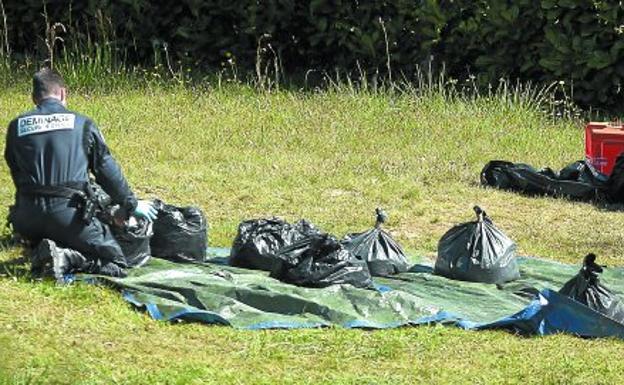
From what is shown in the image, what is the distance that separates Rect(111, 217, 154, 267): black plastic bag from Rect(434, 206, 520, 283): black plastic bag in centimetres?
194

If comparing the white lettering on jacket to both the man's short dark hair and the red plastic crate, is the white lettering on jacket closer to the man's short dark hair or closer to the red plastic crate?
the man's short dark hair

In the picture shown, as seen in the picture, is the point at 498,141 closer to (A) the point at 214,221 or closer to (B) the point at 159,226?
(A) the point at 214,221

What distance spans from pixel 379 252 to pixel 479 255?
0.65 m

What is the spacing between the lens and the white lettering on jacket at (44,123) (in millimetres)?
8406

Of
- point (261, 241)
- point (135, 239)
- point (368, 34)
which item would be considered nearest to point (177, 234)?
point (135, 239)

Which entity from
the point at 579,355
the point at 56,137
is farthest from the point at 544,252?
the point at 56,137

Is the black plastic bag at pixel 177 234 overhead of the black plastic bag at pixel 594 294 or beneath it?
overhead

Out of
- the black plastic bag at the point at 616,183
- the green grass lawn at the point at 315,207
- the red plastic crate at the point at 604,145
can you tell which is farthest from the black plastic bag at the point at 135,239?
the red plastic crate at the point at 604,145

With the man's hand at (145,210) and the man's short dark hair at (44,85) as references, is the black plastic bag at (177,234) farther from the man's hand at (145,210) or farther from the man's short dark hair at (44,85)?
the man's short dark hair at (44,85)

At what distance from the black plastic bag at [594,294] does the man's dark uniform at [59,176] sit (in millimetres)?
2686

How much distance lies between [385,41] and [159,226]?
22.4ft

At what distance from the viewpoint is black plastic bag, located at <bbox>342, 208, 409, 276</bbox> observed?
30.3 ft

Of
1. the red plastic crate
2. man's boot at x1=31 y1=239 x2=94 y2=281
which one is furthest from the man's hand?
the red plastic crate

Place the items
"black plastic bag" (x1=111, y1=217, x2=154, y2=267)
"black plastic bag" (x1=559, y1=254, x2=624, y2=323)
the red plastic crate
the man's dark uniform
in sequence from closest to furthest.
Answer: "black plastic bag" (x1=559, y1=254, x2=624, y2=323), the man's dark uniform, "black plastic bag" (x1=111, y1=217, x2=154, y2=267), the red plastic crate
